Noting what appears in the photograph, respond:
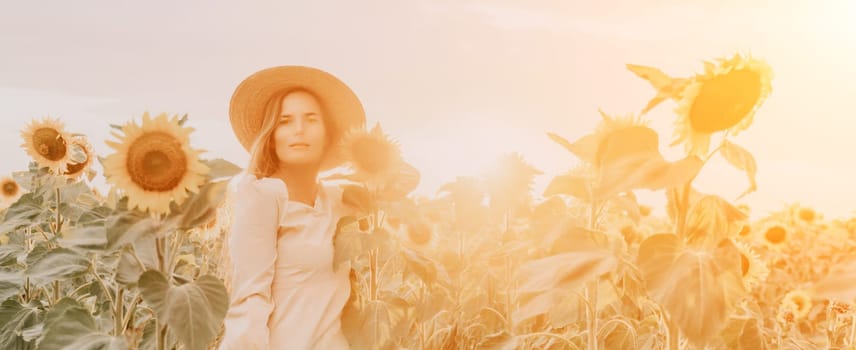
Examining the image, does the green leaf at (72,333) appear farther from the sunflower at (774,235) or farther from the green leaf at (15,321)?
the sunflower at (774,235)

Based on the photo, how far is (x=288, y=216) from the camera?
2.73 m

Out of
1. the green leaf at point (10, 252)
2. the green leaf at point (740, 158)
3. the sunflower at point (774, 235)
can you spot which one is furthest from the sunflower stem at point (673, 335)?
the sunflower at point (774, 235)

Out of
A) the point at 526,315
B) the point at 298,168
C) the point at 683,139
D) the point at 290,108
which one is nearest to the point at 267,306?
the point at 298,168

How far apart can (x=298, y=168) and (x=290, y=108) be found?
0.23 meters

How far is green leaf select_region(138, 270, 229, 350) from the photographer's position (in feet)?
6.21

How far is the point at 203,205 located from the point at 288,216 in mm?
707

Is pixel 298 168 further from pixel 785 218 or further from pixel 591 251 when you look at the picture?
pixel 785 218

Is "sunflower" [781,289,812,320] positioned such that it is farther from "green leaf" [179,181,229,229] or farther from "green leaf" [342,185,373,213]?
"green leaf" [179,181,229,229]

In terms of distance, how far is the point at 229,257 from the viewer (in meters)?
2.81

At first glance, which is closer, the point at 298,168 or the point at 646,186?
the point at 646,186

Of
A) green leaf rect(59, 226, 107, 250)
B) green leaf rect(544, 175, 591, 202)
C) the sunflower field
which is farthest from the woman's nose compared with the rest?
green leaf rect(544, 175, 591, 202)

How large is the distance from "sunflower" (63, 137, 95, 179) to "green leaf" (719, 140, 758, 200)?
300cm

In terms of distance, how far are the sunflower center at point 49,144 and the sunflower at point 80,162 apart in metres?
0.05

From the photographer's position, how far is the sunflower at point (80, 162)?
11.9ft
